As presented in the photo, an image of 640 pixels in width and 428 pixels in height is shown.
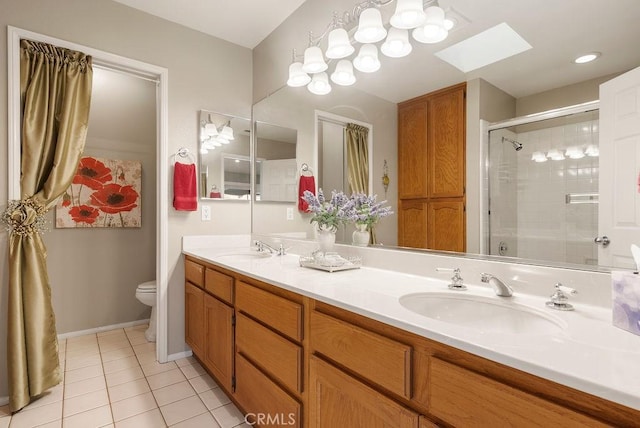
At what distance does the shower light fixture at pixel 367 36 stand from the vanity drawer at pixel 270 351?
1433 millimetres

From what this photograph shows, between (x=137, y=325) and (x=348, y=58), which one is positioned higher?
(x=348, y=58)

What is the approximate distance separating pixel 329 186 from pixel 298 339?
1.05 m

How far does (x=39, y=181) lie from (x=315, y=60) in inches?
72.2

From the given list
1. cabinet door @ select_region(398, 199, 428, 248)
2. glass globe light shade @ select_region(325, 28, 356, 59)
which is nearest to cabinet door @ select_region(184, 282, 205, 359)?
cabinet door @ select_region(398, 199, 428, 248)

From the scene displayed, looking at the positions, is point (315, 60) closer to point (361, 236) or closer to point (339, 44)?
point (339, 44)

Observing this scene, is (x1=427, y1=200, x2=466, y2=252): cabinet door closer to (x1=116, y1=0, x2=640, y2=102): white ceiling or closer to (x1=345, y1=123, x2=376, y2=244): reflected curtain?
(x1=345, y1=123, x2=376, y2=244): reflected curtain

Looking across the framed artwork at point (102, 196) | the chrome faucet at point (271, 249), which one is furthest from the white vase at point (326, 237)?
the framed artwork at point (102, 196)

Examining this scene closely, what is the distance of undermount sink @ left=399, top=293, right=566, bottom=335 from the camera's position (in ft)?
3.00

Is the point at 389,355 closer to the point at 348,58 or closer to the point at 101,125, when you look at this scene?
the point at 348,58

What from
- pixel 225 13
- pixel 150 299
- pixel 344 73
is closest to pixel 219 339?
pixel 150 299

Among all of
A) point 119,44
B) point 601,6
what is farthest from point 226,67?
point 601,6

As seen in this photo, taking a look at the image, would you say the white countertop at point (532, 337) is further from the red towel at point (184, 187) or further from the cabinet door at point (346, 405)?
the red towel at point (184, 187)

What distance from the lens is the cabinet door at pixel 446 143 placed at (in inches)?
52.8

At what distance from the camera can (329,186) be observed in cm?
203
